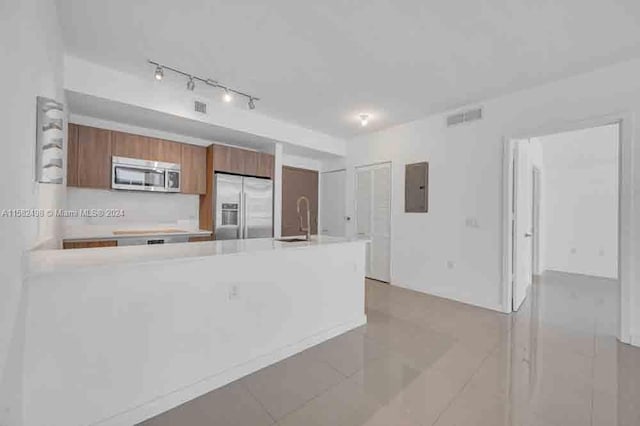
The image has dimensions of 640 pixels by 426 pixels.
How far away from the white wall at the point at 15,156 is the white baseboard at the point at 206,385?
0.48m

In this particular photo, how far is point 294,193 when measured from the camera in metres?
5.80

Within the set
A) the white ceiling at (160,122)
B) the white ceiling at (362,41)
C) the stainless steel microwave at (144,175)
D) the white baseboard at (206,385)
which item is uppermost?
the white ceiling at (362,41)

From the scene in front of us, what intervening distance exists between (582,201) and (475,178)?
11.1 ft

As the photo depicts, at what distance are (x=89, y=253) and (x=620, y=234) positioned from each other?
459cm

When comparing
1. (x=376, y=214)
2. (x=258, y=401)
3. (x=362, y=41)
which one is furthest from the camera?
(x=376, y=214)

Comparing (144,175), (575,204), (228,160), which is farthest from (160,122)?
(575,204)

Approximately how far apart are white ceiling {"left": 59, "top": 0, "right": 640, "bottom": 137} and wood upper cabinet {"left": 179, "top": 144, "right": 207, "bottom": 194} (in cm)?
126

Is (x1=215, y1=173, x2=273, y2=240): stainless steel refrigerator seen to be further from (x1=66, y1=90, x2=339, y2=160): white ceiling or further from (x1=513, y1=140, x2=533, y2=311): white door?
(x1=513, y1=140, x2=533, y2=311): white door

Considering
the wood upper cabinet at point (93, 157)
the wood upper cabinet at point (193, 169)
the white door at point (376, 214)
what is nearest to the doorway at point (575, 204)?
the white door at point (376, 214)

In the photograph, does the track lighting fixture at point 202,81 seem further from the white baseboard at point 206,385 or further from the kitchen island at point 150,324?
the white baseboard at point 206,385

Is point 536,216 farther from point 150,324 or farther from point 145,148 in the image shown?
point 145,148

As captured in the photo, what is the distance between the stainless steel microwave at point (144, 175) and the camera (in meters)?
3.49

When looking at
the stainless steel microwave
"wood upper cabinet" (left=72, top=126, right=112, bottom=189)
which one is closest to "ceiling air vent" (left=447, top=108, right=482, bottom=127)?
the stainless steel microwave

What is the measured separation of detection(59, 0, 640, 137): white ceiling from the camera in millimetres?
2066
